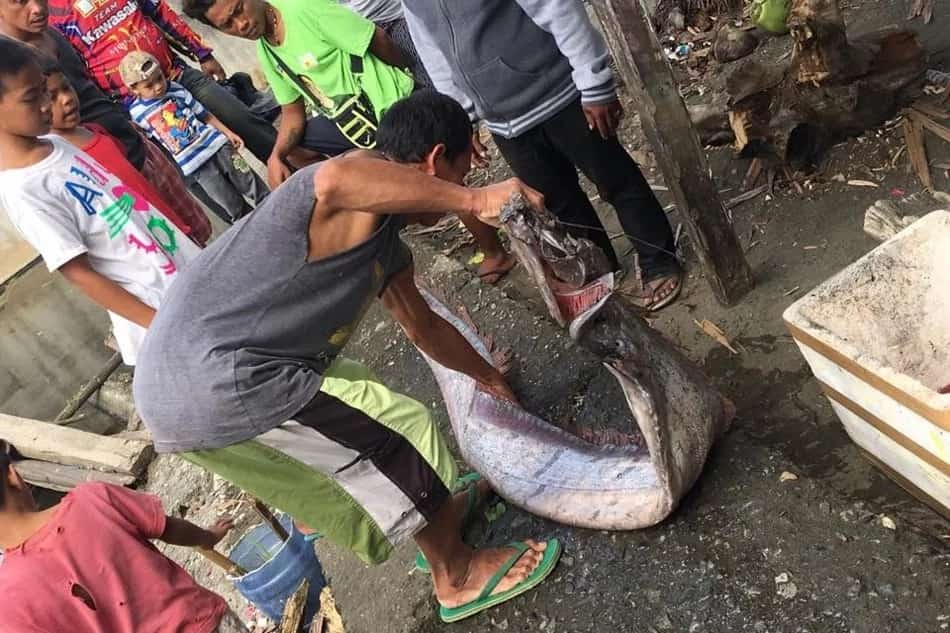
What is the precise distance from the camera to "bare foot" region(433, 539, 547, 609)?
129 inches

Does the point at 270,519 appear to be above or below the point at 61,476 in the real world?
above

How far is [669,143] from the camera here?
359 cm

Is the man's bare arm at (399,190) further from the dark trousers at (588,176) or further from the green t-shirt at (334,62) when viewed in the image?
the green t-shirt at (334,62)

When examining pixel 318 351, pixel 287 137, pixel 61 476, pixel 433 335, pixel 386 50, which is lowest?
pixel 61 476

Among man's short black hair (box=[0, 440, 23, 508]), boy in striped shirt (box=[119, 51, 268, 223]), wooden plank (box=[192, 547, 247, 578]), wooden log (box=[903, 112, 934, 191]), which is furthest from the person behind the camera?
boy in striped shirt (box=[119, 51, 268, 223])

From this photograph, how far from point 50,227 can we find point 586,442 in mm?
2417

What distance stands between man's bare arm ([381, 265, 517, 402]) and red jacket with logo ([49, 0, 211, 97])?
9.55 ft

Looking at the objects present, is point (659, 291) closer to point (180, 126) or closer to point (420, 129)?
point (420, 129)

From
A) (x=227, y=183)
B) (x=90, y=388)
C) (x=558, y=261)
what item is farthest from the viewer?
(x=90, y=388)

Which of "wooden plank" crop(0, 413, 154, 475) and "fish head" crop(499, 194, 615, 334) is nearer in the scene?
"fish head" crop(499, 194, 615, 334)

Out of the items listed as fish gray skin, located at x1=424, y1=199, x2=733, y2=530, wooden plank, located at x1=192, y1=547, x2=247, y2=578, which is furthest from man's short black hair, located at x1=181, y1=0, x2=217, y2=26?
wooden plank, located at x1=192, y1=547, x2=247, y2=578

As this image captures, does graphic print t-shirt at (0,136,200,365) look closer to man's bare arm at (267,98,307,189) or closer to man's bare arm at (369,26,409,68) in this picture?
man's bare arm at (267,98,307,189)

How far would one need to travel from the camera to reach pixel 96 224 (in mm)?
3418

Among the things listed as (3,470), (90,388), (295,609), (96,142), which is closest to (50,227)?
(96,142)
